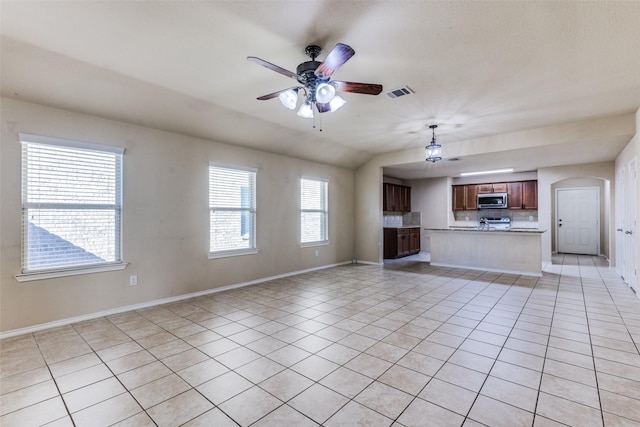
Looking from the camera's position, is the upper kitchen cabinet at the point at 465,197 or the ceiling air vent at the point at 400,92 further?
the upper kitchen cabinet at the point at 465,197

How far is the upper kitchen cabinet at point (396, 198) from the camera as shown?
27.7ft

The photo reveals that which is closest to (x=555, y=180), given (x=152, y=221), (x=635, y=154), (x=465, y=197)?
(x=465, y=197)

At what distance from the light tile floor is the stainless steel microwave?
4165 mm

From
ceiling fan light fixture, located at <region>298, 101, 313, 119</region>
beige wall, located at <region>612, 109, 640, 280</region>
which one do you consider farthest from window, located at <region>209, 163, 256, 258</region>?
beige wall, located at <region>612, 109, 640, 280</region>

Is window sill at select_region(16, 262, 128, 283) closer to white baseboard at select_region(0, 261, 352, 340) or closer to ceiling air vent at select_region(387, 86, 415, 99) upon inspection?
white baseboard at select_region(0, 261, 352, 340)

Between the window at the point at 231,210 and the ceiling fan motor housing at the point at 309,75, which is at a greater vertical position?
the ceiling fan motor housing at the point at 309,75

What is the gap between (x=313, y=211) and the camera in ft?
22.1

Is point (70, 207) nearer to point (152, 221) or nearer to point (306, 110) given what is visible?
point (152, 221)

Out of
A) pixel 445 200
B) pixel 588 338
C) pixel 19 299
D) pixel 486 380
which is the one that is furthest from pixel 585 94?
pixel 19 299

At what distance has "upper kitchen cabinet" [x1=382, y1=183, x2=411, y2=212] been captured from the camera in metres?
8.45

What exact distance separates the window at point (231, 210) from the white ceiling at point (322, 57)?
822mm

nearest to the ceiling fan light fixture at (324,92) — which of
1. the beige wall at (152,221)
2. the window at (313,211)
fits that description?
the beige wall at (152,221)

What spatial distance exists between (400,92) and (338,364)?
10.0ft

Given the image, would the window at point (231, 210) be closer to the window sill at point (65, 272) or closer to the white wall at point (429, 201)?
the window sill at point (65, 272)
